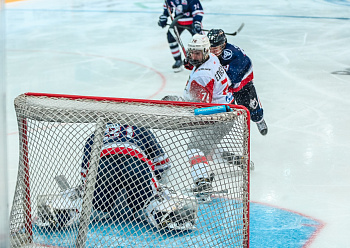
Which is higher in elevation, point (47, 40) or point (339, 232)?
point (339, 232)

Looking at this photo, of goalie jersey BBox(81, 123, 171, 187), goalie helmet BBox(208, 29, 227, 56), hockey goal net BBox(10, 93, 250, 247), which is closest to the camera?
hockey goal net BBox(10, 93, 250, 247)

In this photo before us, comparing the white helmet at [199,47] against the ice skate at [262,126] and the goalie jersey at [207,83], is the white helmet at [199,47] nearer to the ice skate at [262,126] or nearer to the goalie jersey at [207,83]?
the goalie jersey at [207,83]

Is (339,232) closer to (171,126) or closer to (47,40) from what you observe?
(171,126)

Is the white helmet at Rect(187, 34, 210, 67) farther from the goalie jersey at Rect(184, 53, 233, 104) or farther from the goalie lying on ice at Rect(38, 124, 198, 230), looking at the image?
the goalie lying on ice at Rect(38, 124, 198, 230)

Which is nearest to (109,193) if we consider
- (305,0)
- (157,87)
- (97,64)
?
(157,87)

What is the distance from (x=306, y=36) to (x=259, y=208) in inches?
217

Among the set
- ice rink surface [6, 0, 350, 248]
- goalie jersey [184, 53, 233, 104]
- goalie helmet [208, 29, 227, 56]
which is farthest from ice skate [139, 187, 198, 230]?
goalie helmet [208, 29, 227, 56]

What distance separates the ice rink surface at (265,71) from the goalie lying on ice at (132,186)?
21.9 inches

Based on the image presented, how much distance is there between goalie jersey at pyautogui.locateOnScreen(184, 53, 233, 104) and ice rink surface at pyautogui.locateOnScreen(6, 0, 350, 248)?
1.92 ft

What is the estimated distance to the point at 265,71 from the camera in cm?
585

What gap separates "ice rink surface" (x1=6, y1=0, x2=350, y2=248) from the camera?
296cm

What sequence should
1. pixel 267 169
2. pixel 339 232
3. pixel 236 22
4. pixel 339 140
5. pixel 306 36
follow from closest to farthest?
pixel 339 232
pixel 267 169
pixel 339 140
pixel 306 36
pixel 236 22

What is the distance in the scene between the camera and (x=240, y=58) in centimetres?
337

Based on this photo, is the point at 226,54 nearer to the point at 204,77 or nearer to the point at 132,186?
the point at 204,77
